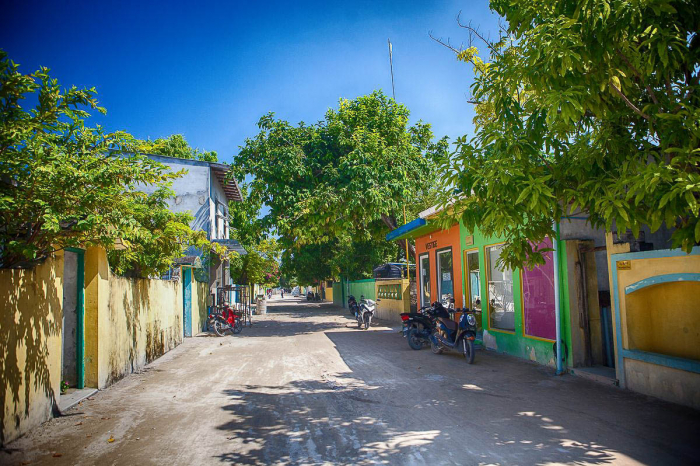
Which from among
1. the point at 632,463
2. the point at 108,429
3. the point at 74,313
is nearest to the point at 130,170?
the point at 74,313

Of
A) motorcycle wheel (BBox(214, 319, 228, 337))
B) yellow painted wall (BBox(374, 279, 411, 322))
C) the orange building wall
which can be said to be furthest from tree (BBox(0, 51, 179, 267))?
yellow painted wall (BBox(374, 279, 411, 322))

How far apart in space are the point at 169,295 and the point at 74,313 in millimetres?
5025

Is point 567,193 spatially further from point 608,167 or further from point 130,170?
point 130,170

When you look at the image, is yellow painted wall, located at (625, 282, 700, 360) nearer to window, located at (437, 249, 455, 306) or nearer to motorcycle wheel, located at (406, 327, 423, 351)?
motorcycle wheel, located at (406, 327, 423, 351)

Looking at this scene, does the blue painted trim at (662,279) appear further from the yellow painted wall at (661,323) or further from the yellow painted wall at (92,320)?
the yellow painted wall at (92,320)

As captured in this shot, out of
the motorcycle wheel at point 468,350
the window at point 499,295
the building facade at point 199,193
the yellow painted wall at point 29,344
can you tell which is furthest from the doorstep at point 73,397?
the building facade at point 199,193

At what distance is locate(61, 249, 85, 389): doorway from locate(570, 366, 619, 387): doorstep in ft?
26.5

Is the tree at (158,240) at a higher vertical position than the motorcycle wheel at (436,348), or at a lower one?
higher

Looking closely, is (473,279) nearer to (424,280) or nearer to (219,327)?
(424,280)

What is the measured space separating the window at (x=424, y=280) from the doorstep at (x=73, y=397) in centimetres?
1116

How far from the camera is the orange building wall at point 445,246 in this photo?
12992mm

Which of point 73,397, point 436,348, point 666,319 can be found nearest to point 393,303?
point 436,348

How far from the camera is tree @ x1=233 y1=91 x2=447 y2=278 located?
1526cm

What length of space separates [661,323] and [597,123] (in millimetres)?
3311
